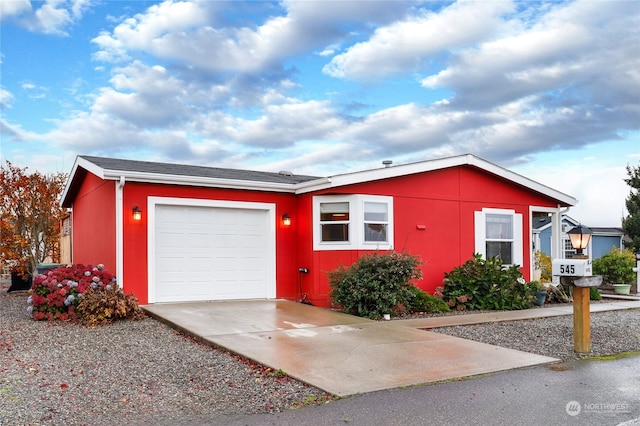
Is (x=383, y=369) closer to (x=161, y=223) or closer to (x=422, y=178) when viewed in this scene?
(x=161, y=223)

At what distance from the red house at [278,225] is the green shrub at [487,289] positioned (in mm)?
773

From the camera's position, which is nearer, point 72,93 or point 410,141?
point 72,93

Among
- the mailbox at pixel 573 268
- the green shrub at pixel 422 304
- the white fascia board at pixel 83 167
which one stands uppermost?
the white fascia board at pixel 83 167

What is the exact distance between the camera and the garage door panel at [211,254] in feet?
35.1

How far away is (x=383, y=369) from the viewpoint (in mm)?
5832

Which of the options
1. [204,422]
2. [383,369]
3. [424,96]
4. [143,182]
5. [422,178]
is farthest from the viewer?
[424,96]

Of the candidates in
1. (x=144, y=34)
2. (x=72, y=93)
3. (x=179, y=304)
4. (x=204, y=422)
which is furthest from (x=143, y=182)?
(x=204, y=422)

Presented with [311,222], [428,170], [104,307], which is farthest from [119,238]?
[428,170]

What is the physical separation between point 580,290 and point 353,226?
5136 mm

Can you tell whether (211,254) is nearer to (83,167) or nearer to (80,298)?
(80,298)

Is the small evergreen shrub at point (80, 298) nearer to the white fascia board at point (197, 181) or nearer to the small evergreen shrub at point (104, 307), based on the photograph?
the small evergreen shrub at point (104, 307)

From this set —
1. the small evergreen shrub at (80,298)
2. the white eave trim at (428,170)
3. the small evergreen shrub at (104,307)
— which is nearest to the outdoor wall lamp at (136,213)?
the small evergreen shrub at (80,298)

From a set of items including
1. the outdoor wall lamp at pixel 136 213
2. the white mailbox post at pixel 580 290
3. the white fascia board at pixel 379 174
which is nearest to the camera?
the white mailbox post at pixel 580 290

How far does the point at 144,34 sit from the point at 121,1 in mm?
870
